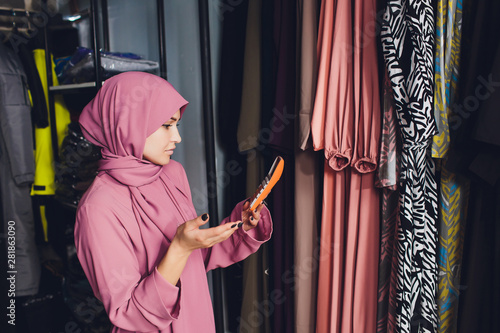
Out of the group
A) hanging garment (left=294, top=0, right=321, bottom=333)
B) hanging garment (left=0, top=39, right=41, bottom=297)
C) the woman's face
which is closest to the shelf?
hanging garment (left=0, top=39, right=41, bottom=297)

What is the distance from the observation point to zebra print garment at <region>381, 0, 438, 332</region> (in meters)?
0.98

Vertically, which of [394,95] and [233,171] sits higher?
[394,95]

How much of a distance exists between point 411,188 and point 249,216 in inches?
18.1

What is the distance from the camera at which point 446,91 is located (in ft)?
3.29

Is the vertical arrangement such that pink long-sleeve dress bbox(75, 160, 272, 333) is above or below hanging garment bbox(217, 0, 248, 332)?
below

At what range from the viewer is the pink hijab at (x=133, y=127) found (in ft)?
2.75

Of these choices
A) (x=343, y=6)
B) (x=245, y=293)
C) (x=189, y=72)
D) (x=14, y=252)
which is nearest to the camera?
(x=343, y=6)

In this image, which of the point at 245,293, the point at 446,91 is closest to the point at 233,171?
the point at 245,293

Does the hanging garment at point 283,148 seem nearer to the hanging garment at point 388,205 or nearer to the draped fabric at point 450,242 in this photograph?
the hanging garment at point 388,205

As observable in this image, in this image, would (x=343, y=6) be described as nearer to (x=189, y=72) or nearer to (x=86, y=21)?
(x=189, y=72)

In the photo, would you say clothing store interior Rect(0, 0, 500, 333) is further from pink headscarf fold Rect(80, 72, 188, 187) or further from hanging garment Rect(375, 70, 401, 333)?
pink headscarf fold Rect(80, 72, 188, 187)

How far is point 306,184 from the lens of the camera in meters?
1.23

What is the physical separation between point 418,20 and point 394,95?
197 millimetres

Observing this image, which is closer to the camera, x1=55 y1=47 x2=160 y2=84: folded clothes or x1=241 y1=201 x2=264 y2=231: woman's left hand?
x1=241 y1=201 x2=264 y2=231: woman's left hand
